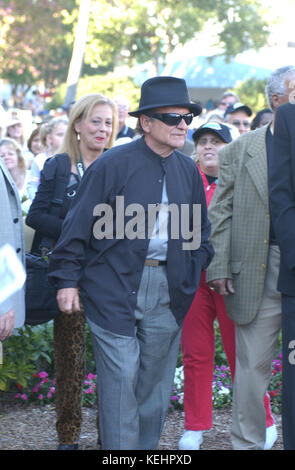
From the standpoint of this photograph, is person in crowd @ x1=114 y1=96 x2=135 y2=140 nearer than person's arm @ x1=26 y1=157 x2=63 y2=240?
No

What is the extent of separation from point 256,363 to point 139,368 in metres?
0.75

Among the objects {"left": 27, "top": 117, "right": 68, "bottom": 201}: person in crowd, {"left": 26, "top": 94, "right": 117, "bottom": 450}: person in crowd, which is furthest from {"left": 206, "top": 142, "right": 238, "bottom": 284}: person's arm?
{"left": 27, "top": 117, "right": 68, "bottom": 201}: person in crowd

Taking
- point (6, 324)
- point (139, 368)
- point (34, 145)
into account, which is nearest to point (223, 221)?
point (139, 368)

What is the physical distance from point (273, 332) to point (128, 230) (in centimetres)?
→ 114

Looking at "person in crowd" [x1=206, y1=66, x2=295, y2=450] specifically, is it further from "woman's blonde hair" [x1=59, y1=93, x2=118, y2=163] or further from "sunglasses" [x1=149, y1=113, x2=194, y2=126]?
"woman's blonde hair" [x1=59, y1=93, x2=118, y2=163]

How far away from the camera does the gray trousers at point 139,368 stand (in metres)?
4.21

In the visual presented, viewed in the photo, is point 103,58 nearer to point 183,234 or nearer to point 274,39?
point 274,39

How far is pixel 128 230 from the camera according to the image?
14.0 feet

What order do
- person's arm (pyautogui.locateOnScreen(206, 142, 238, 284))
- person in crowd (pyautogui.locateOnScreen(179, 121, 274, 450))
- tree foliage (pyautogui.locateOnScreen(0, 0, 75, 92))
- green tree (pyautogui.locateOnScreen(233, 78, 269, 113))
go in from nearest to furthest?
person's arm (pyautogui.locateOnScreen(206, 142, 238, 284)) → person in crowd (pyautogui.locateOnScreen(179, 121, 274, 450)) → green tree (pyautogui.locateOnScreen(233, 78, 269, 113)) → tree foliage (pyautogui.locateOnScreen(0, 0, 75, 92))

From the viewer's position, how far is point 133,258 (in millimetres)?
4234

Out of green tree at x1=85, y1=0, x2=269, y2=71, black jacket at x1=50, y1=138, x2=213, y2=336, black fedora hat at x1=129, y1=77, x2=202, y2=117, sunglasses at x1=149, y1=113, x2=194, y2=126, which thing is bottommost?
black jacket at x1=50, y1=138, x2=213, y2=336

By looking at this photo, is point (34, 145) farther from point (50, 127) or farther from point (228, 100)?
point (228, 100)

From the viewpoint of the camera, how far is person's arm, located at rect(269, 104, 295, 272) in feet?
13.6

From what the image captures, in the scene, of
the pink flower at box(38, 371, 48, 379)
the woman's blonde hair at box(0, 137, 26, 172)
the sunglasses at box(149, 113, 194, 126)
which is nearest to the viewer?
the sunglasses at box(149, 113, 194, 126)
